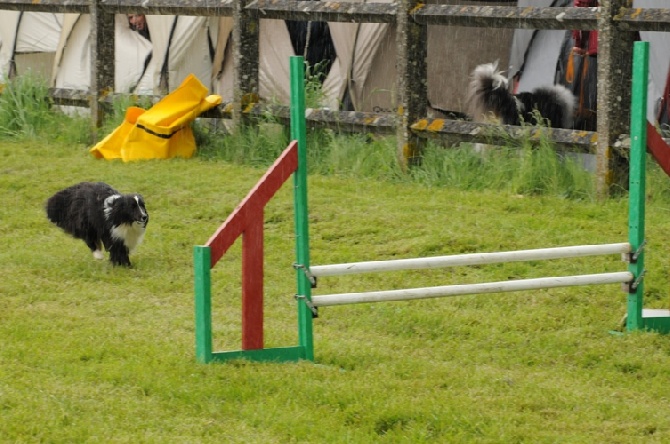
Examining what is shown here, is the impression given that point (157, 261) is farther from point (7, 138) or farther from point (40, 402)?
point (7, 138)

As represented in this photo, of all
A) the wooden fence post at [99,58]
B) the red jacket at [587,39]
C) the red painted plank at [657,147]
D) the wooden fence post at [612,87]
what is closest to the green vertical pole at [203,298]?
the red painted plank at [657,147]

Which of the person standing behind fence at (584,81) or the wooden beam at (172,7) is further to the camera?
the person standing behind fence at (584,81)

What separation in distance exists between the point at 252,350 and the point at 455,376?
925 mm

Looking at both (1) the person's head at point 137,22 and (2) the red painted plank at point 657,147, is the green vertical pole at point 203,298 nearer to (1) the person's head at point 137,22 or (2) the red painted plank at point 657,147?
(2) the red painted plank at point 657,147

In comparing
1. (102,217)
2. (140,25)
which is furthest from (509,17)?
(140,25)

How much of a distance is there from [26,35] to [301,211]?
33.5 feet

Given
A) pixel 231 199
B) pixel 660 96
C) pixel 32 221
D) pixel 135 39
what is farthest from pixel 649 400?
pixel 135 39

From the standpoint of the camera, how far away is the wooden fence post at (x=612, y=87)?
8.21 metres

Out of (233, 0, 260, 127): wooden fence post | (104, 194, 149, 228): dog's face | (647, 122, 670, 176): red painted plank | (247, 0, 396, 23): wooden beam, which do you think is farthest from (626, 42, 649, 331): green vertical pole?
(233, 0, 260, 127): wooden fence post

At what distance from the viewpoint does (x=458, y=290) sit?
565 cm

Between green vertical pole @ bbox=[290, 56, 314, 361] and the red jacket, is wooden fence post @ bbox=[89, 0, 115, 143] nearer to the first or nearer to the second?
the red jacket

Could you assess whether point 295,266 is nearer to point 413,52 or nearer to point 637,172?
point 637,172

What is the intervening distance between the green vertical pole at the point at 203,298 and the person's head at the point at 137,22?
886 centimetres

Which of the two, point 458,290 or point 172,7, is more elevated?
point 172,7
